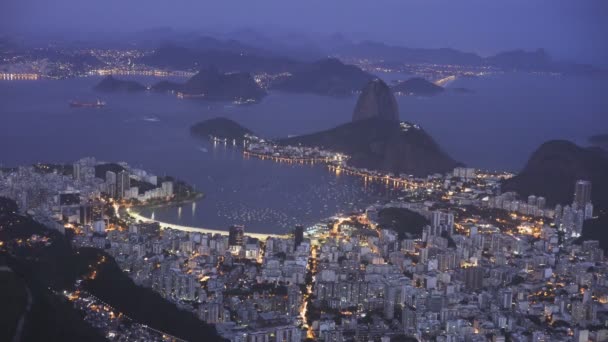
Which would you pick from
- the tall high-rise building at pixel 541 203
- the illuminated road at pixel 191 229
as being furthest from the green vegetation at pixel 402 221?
the tall high-rise building at pixel 541 203

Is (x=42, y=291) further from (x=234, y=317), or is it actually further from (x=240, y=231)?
(x=240, y=231)

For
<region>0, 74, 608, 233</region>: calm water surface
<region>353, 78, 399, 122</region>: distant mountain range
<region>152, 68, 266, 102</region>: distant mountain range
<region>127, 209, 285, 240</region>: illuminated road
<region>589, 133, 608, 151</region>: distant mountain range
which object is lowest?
<region>127, 209, 285, 240</region>: illuminated road

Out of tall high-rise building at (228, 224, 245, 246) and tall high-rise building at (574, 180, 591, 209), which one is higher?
tall high-rise building at (574, 180, 591, 209)

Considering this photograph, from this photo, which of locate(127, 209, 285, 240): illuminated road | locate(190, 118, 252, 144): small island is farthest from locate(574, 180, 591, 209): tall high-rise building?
locate(190, 118, 252, 144): small island

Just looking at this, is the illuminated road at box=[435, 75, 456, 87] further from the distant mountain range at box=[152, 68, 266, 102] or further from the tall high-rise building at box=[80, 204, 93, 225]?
the tall high-rise building at box=[80, 204, 93, 225]

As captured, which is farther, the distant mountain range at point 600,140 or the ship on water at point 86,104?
the ship on water at point 86,104

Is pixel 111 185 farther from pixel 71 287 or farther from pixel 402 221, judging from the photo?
pixel 71 287

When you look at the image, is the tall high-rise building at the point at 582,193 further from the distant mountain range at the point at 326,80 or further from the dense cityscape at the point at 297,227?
the distant mountain range at the point at 326,80

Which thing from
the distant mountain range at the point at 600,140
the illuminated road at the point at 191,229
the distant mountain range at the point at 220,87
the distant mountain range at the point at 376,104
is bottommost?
the illuminated road at the point at 191,229

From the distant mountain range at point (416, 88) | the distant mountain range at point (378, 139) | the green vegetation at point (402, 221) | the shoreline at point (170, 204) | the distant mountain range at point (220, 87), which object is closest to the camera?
the green vegetation at point (402, 221)

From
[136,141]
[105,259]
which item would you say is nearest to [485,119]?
[136,141]
